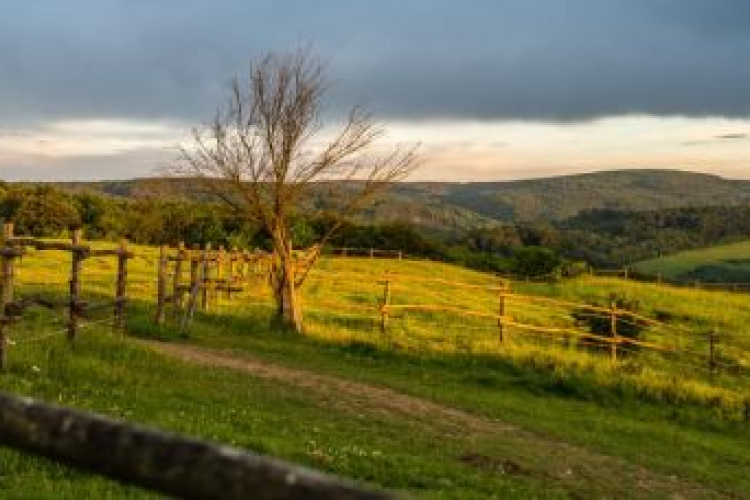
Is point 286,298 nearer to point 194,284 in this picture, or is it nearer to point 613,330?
point 194,284

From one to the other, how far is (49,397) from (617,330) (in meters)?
24.4

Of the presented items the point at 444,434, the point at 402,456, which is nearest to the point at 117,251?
the point at 444,434

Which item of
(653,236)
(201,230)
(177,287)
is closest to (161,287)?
(177,287)

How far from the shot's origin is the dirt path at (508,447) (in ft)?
38.2

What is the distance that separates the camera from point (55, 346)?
14281mm

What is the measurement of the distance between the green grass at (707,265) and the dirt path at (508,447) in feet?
330

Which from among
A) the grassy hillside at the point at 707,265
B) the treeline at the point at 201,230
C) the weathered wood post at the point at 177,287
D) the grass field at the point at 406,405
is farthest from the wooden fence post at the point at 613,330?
the grassy hillside at the point at 707,265

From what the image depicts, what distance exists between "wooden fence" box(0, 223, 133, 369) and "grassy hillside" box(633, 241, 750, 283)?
10062 centimetres

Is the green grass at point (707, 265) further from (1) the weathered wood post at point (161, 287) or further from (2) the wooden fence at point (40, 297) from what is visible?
(2) the wooden fence at point (40, 297)

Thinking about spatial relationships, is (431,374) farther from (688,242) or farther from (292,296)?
(688,242)

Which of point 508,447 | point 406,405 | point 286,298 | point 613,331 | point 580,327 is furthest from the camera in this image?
point 580,327

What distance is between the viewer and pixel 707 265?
126 metres

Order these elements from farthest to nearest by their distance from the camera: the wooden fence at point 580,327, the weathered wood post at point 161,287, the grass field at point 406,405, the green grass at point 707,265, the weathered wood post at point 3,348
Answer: the green grass at point 707,265 → the wooden fence at point 580,327 → the weathered wood post at point 161,287 → the weathered wood post at point 3,348 → the grass field at point 406,405

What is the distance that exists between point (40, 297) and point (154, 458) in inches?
532
